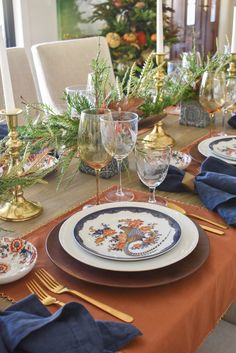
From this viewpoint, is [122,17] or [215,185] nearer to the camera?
[215,185]

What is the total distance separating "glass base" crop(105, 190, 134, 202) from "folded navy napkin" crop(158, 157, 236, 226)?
8 cm

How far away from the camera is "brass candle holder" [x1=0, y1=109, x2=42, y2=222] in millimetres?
950

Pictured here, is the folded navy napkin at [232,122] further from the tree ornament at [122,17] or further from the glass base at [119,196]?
Result: the tree ornament at [122,17]

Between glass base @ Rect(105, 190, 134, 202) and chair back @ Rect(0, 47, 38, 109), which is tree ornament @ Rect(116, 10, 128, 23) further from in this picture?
glass base @ Rect(105, 190, 134, 202)

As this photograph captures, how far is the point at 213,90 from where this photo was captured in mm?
1334

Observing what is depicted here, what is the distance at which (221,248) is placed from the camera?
0.82 meters

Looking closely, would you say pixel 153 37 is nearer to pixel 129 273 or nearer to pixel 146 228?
pixel 146 228

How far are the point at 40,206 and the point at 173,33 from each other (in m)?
2.38

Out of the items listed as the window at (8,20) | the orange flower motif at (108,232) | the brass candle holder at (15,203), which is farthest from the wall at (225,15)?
the orange flower motif at (108,232)

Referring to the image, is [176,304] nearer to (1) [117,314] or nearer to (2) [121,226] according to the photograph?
(1) [117,314]

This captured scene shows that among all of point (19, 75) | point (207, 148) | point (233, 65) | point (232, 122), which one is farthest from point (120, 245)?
point (19, 75)

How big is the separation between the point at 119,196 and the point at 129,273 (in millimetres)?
330

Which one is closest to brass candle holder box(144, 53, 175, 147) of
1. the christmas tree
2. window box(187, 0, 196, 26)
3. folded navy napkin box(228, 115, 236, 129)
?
folded navy napkin box(228, 115, 236, 129)

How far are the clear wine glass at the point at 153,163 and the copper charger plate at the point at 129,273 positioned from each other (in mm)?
222
